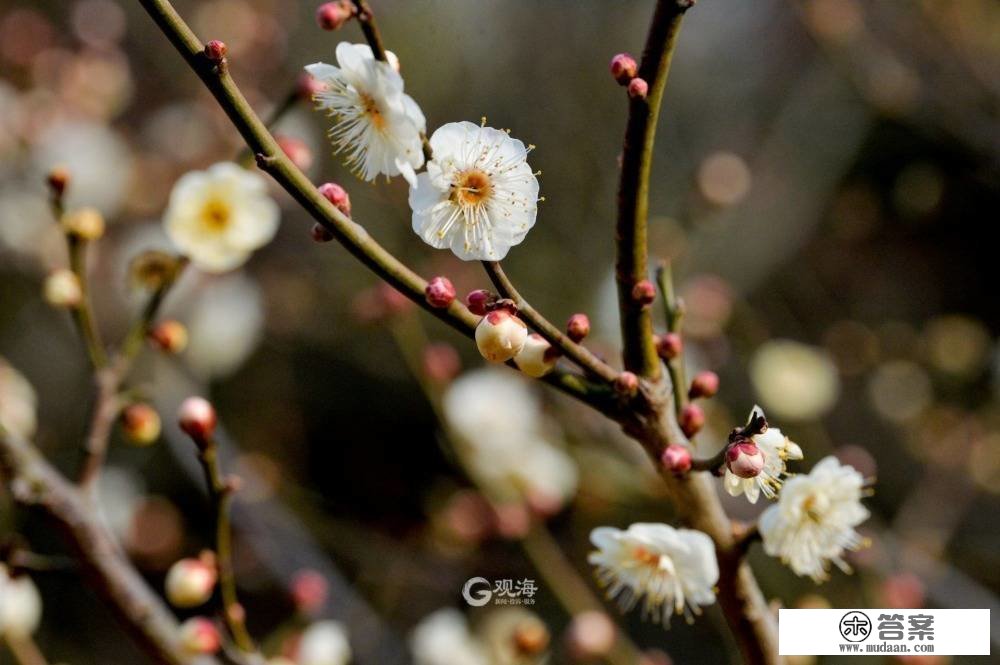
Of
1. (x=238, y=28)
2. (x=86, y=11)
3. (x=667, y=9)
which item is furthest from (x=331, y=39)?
(x=667, y=9)

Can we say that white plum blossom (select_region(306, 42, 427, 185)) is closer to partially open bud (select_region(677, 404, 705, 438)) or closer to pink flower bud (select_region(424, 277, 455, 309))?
pink flower bud (select_region(424, 277, 455, 309))

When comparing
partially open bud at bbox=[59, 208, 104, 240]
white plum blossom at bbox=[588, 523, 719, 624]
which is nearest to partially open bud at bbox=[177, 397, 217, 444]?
partially open bud at bbox=[59, 208, 104, 240]

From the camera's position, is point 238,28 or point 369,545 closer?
point 369,545

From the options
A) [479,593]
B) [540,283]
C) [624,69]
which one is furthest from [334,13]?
[540,283]

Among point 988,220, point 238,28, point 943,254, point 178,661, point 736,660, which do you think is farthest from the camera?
point 943,254

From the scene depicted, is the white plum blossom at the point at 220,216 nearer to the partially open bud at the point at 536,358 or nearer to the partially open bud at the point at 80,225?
the partially open bud at the point at 80,225

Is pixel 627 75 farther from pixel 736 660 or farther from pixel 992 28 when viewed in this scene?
pixel 992 28
